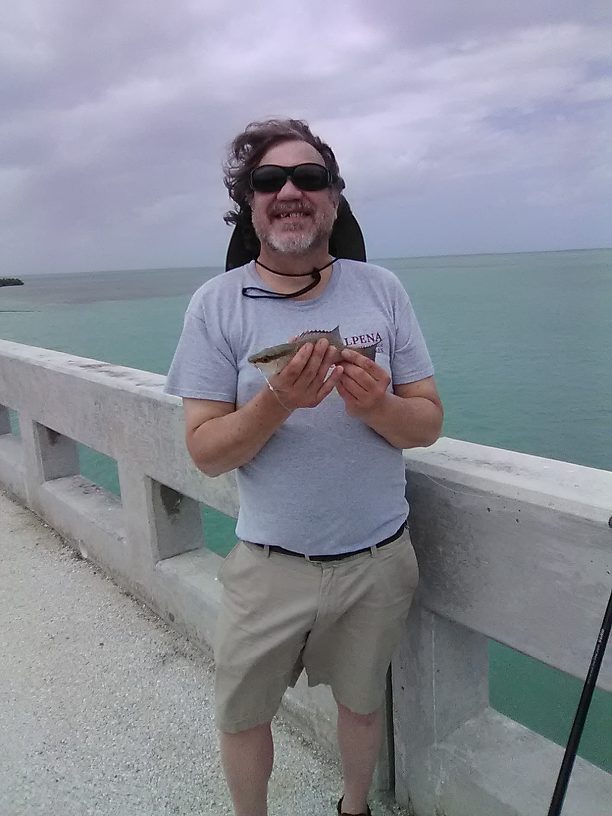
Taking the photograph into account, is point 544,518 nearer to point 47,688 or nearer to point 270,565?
point 270,565

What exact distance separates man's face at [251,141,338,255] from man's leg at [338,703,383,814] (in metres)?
1.48

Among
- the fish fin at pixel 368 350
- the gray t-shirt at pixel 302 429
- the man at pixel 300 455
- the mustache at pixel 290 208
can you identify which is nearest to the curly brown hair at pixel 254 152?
the man at pixel 300 455

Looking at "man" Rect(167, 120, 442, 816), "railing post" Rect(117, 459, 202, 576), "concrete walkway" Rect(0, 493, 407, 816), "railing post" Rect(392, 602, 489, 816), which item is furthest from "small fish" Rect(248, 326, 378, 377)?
"railing post" Rect(117, 459, 202, 576)

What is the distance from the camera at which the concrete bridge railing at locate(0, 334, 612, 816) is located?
6.09 ft

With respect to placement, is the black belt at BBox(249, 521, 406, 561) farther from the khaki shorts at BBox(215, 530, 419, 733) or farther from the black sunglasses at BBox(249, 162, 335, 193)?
the black sunglasses at BBox(249, 162, 335, 193)

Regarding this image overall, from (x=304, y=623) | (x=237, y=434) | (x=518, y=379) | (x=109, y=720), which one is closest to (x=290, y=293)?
(x=237, y=434)

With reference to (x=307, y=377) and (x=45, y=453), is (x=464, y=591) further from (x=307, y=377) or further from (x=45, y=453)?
(x=45, y=453)

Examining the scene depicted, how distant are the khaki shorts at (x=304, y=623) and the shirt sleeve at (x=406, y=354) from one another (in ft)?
1.63

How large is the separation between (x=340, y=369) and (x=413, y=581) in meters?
0.78

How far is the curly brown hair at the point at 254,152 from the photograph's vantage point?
7.29ft

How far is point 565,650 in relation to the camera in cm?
188

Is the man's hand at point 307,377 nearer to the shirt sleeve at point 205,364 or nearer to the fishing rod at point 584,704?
the shirt sleeve at point 205,364

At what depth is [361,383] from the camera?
1.82 m

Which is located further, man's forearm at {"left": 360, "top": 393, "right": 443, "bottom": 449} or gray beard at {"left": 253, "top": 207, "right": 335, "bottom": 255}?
gray beard at {"left": 253, "top": 207, "right": 335, "bottom": 255}
